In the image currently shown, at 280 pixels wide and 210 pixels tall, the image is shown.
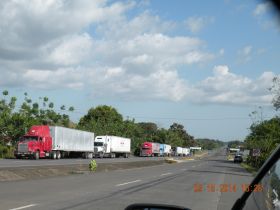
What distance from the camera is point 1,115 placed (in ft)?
210

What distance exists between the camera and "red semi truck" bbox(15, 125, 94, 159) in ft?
173

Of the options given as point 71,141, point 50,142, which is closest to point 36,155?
point 50,142

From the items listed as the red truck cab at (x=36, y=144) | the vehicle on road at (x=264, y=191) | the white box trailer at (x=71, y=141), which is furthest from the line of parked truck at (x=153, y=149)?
the vehicle on road at (x=264, y=191)

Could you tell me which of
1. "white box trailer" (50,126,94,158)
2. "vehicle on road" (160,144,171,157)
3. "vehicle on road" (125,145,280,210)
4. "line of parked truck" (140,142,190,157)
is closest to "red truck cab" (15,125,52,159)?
"white box trailer" (50,126,94,158)

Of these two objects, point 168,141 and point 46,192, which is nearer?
point 46,192

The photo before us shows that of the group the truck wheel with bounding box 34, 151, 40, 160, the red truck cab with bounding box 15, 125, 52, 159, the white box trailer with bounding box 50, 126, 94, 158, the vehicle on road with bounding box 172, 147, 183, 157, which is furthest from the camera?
the vehicle on road with bounding box 172, 147, 183, 157

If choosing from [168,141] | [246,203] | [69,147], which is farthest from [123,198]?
[168,141]

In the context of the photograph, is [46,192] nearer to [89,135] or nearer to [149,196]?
[149,196]

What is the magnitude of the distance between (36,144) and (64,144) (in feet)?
23.5

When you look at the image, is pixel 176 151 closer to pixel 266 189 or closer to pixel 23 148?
pixel 23 148

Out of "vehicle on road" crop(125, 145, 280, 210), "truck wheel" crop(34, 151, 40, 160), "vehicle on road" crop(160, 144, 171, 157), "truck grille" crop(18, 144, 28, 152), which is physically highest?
"vehicle on road" crop(160, 144, 171, 157)

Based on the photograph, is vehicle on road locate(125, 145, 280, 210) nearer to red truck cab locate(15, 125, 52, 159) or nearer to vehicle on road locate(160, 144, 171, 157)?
red truck cab locate(15, 125, 52, 159)

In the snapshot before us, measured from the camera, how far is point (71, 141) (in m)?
62.8

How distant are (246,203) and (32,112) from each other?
6918 cm
